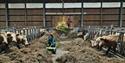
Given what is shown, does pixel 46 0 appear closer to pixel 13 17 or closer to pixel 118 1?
pixel 13 17

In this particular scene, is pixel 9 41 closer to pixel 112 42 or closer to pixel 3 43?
pixel 3 43

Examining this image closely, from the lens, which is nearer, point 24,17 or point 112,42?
point 112,42

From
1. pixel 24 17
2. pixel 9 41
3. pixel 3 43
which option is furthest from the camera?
pixel 24 17

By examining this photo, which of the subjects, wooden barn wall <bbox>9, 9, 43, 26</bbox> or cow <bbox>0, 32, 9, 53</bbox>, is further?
wooden barn wall <bbox>9, 9, 43, 26</bbox>

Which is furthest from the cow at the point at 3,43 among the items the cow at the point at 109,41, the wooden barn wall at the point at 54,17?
the wooden barn wall at the point at 54,17

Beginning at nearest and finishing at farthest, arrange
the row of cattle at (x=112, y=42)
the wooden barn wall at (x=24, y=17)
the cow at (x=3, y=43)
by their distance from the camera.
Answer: the row of cattle at (x=112, y=42)
the cow at (x=3, y=43)
the wooden barn wall at (x=24, y=17)

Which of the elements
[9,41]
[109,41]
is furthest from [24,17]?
[109,41]

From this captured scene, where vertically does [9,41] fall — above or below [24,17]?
below

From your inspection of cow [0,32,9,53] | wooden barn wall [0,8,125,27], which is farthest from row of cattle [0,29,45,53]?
wooden barn wall [0,8,125,27]

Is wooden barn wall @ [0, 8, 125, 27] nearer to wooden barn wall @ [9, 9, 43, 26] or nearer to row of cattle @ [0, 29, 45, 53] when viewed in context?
wooden barn wall @ [9, 9, 43, 26]

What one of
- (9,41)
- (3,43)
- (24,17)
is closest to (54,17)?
(24,17)

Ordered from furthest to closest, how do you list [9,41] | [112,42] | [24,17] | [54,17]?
1. [24,17]
2. [54,17]
3. [9,41]
4. [112,42]

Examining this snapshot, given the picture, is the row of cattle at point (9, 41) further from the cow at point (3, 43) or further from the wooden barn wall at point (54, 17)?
the wooden barn wall at point (54, 17)

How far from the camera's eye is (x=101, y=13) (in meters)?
31.3
